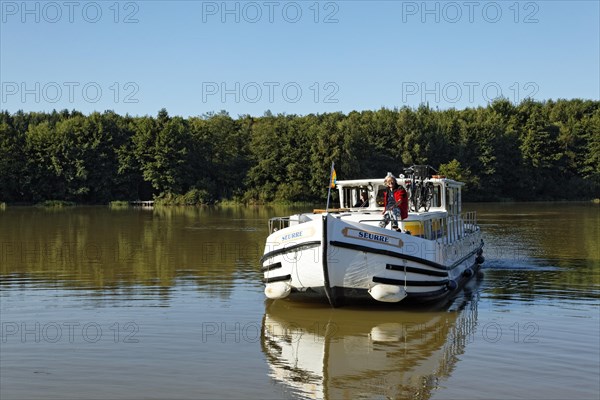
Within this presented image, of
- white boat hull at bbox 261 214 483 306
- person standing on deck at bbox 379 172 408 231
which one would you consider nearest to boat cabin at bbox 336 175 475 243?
person standing on deck at bbox 379 172 408 231

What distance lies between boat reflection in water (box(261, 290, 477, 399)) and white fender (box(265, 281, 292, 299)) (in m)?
0.38

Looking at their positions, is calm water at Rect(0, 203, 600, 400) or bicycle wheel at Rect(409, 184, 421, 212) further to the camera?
bicycle wheel at Rect(409, 184, 421, 212)

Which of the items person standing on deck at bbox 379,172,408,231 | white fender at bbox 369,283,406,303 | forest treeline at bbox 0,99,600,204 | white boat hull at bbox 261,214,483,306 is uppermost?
forest treeline at bbox 0,99,600,204

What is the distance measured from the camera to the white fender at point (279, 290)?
1585 centimetres

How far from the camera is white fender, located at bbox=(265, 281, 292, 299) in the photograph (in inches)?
624

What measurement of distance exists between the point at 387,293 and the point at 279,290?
243 cm

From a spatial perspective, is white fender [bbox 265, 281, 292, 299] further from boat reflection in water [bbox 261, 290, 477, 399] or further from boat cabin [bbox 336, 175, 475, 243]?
boat cabin [bbox 336, 175, 475, 243]

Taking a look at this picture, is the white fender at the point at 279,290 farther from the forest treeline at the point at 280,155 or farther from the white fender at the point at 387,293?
the forest treeline at the point at 280,155

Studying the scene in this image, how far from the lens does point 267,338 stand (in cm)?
1326

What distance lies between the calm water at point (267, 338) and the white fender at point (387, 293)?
0.40m

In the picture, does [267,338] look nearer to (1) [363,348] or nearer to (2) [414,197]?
(1) [363,348]

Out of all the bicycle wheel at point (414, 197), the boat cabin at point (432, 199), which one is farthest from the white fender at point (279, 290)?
the bicycle wheel at point (414, 197)

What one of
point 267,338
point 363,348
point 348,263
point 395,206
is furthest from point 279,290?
point 363,348

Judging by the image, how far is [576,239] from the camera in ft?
113
